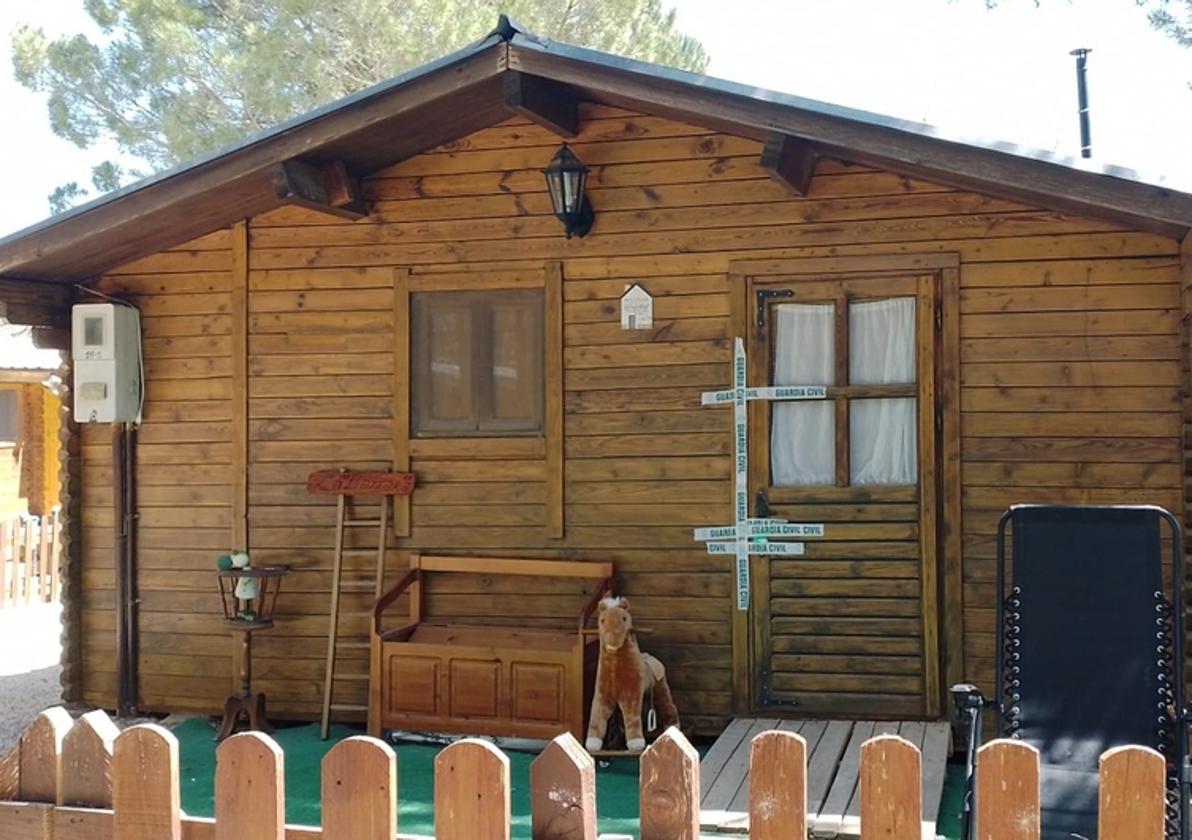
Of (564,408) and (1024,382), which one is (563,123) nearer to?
(564,408)

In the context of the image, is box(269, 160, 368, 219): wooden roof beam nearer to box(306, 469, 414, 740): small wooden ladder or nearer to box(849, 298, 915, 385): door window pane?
box(306, 469, 414, 740): small wooden ladder

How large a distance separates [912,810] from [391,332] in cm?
551

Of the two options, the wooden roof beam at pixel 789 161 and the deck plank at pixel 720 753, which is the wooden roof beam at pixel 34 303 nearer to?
the wooden roof beam at pixel 789 161

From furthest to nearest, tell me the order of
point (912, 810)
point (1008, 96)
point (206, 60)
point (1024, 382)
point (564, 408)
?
point (1008, 96)
point (206, 60)
point (564, 408)
point (1024, 382)
point (912, 810)

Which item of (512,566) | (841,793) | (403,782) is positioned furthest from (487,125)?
(841,793)

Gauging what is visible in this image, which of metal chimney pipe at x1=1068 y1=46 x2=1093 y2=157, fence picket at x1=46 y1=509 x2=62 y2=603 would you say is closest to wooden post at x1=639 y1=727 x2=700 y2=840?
metal chimney pipe at x1=1068 y1=46 x2=1093 y2=157

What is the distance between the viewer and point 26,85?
20234 millimetres

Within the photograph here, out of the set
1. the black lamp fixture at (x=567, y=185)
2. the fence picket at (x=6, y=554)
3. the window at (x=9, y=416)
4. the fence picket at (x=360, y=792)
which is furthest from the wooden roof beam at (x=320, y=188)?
the window at (x=9, y=416)

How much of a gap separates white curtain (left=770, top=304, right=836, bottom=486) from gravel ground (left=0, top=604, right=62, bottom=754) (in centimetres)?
398

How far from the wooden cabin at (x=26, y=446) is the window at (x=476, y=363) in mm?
12534

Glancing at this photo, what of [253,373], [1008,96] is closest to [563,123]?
[253,373]

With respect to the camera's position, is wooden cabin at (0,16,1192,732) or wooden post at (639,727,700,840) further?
wooden cabin at (0,16,1192,732)

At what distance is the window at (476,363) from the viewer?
714 centimetres

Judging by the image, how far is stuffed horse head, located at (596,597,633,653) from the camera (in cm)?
637
